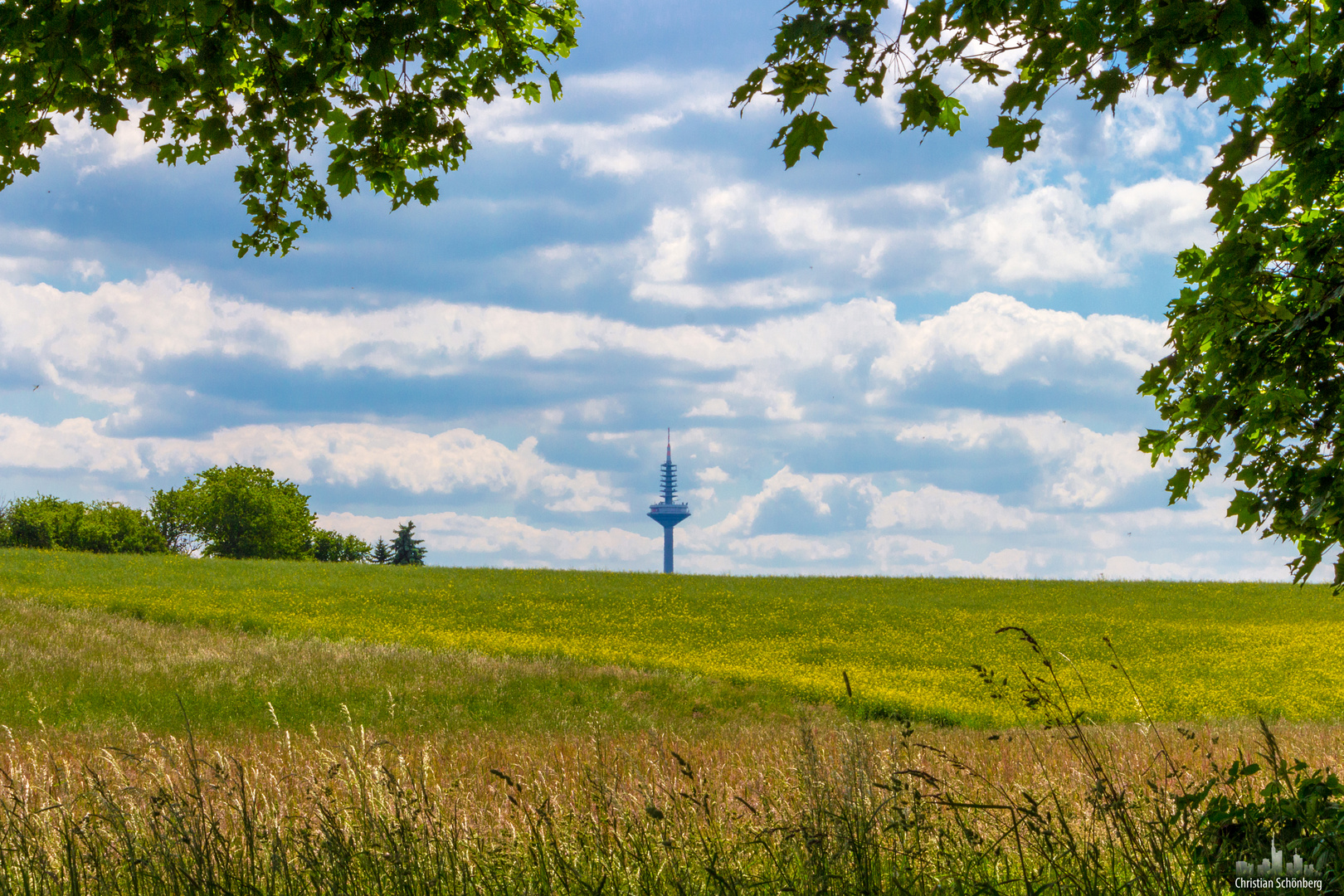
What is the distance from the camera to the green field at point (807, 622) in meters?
24.2

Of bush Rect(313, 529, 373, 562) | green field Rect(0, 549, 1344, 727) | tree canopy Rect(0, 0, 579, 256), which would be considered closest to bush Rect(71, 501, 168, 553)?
bush Rect(313, 529, 373, 562)

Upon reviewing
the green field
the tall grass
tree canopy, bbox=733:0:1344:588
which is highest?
tree canopy, bbox=733:0:1344:588

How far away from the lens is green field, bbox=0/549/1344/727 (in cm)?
2423

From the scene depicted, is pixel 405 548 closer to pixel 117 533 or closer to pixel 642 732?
pixel 117 533

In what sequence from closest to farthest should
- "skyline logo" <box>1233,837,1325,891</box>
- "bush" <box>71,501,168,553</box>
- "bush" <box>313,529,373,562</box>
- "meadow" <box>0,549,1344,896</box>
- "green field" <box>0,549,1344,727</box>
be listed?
"skyline logo" <box>1233,837,1325,891</box> → "meadow" <box>0,549,1344,896</box> → "green field" <box>0,549,1344,727</box> → "bush" <box>71,501,168,553</box> → "bush" <box>313,529,373,562</box>

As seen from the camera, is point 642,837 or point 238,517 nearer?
point 642,837

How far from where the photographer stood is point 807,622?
35156 millimetres

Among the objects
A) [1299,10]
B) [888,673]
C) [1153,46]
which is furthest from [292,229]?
[888,673]

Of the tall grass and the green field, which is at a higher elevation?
the tall grass

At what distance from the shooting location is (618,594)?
3994 cm

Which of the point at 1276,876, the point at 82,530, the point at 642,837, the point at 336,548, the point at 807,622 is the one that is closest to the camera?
the point at 1276,876

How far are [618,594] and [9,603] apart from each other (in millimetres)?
22463

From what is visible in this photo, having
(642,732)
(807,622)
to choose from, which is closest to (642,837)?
(642,732)

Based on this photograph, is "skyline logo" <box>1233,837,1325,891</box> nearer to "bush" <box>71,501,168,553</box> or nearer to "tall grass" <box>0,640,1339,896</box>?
"tall grass" <box>0,640,1339,896</box>
